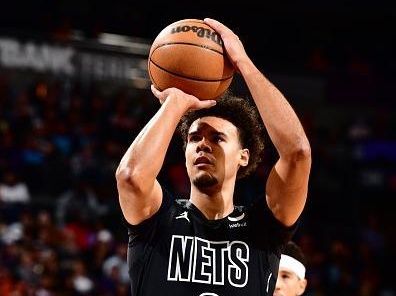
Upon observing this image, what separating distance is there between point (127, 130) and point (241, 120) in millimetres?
10423

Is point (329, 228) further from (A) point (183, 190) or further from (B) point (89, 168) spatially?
(B) point (89, 168)

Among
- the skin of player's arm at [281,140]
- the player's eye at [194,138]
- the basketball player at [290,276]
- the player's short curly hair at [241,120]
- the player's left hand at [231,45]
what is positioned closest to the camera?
the skin of player's arm at [281,140]

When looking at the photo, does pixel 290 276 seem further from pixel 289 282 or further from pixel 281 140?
pixel 281 140

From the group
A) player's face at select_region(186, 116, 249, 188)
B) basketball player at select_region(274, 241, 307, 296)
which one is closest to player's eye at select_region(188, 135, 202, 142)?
player's face at select_region(186, 116, 249, 188)

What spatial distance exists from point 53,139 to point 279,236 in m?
9.72

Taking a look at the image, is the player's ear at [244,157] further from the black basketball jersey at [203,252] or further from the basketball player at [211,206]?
the black basketball jersey at [203,252]

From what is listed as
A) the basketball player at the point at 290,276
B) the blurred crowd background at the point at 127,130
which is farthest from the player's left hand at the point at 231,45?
the blurred crowd background at the point at 127,130

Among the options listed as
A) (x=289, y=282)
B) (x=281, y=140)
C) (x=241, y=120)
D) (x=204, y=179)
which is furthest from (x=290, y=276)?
(x=281, y=140)

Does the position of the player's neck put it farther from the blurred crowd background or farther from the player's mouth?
the blurred crowd background

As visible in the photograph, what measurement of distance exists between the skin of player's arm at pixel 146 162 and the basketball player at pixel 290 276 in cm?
147

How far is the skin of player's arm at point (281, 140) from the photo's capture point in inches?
133

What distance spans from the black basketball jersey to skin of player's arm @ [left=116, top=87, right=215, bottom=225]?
0.36 ft

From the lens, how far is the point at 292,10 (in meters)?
20.4

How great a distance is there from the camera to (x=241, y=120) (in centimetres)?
376
